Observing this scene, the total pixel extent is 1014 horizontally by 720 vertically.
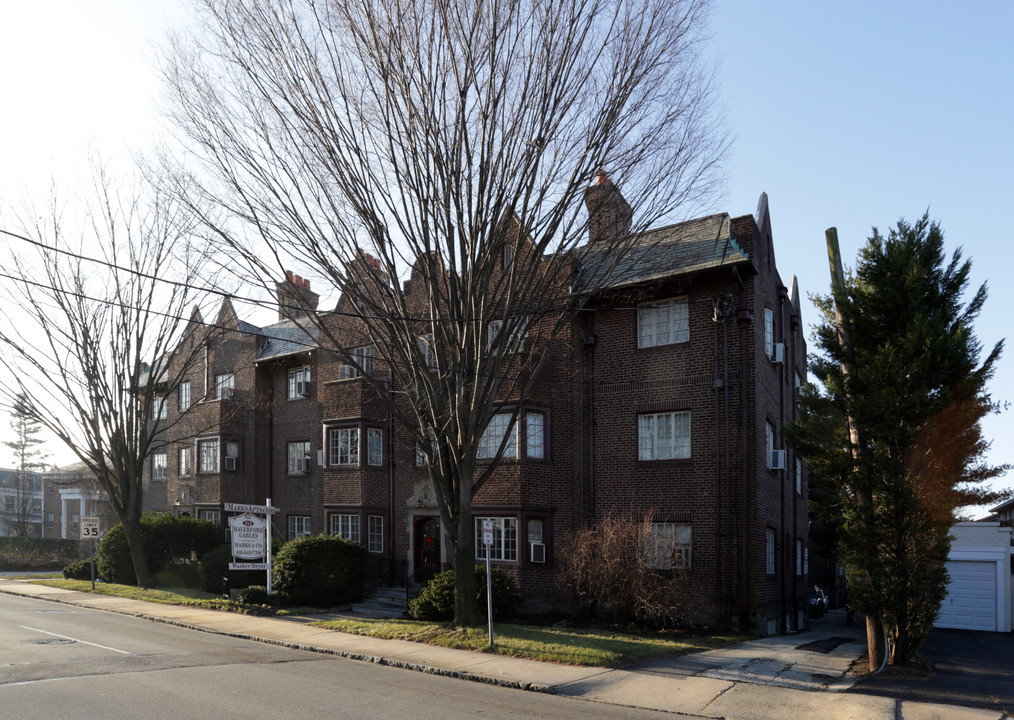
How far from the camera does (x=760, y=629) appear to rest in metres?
19.3

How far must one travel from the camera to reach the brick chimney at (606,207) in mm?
15773

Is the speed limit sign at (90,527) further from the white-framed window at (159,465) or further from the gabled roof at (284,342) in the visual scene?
the white-framed window at (159,465)

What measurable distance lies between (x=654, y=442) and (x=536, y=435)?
321cm

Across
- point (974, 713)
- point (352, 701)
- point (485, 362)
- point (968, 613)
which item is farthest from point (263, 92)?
point (968, 613)

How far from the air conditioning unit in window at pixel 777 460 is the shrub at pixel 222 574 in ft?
50.8

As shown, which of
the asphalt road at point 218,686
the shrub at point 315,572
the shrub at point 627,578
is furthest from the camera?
the shrub at point 315,572

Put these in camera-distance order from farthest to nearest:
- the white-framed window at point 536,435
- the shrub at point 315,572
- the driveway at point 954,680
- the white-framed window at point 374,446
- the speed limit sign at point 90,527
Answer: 1. the speed limit sign at point 90,527
2. the white-framed window at point 374,446
3. the shrub at point 315,572
4. the white-framed window at point 536,435
5. the driveway at point 954,680

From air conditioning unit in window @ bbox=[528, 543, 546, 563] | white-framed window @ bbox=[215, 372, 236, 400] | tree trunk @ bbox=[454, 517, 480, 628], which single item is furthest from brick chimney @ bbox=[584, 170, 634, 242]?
white-framed window @ bbox=[215, 372, 236, 400]

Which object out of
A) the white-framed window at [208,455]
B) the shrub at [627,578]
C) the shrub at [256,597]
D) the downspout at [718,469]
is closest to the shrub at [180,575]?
the white-framed window at [208,455]

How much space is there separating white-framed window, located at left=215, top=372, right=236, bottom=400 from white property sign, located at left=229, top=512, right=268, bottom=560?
11230mm

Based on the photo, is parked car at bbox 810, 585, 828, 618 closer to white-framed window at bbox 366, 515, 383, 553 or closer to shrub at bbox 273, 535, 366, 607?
white-framed window at bbox 366, 515, 383, 553

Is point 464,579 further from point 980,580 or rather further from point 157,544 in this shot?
point 157,544

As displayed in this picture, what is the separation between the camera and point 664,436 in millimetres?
21188

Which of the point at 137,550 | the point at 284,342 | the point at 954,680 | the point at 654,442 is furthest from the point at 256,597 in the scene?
the point at 954,680
